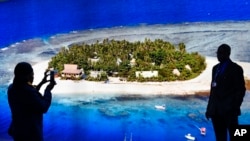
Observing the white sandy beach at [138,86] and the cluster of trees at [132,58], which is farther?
the cluster of trees at [132,58]

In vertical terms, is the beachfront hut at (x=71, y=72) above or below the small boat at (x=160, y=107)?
above

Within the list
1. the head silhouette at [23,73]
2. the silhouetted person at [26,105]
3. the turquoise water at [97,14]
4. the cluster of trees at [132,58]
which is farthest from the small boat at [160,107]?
the head silhouette at [23,73]

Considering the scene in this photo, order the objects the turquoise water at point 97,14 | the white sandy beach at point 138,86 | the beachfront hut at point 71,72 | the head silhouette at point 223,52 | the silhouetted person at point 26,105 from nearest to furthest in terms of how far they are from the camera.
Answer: the silhouetted person at point 26,105
the head silhouette at point 223,52
the white sandy beach at point 138,86
the turquoise water at point 97,14
the beachfront hut at point 71,72

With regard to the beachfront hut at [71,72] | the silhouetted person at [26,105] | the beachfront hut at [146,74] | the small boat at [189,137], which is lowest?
Answer: the small boat at [189,137]

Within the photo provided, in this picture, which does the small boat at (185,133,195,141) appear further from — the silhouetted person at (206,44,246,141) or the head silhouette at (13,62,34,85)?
the head silhouette at (13,62,34,85)

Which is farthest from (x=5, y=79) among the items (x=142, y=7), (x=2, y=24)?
(x=142, y=7)

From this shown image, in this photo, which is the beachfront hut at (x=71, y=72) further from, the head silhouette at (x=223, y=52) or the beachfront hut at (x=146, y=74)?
the head silhouette at (x=223, y=52)

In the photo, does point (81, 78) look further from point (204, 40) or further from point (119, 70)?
point (204, 40)
